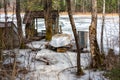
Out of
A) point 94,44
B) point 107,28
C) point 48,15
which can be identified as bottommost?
point 107,28

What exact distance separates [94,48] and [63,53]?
3.14m

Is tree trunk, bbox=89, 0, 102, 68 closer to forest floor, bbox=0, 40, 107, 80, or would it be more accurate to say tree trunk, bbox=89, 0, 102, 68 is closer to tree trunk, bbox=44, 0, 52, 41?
forest floor, bbox=0, 40, 107, 80

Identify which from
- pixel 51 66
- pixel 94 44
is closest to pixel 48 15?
pixel 51 66

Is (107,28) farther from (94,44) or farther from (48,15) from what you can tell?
(94,44)

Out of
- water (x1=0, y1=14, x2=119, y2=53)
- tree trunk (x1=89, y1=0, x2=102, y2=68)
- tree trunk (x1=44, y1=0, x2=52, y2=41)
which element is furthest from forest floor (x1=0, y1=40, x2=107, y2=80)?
tree trunk (x1=44, y1=0, x2=52, y2=41)

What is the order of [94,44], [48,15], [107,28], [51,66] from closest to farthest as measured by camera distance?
1. [94,44]
2. [51,66]
3. [48,15]
4. [107,28]

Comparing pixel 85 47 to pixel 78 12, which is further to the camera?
pixel 78 12

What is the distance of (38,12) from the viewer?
17.1 m

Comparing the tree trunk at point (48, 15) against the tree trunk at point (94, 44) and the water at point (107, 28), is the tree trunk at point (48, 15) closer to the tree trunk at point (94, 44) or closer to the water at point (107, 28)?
the water at point (107, 28)

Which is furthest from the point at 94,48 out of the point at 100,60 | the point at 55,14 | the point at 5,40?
the point at 55,14

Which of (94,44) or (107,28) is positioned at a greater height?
(94,44)

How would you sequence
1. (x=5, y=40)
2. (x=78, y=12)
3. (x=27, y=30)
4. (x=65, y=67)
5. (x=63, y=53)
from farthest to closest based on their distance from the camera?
1. (x=78, y=12)
2. (x=27, y=30)
3. (x=63, y=53)
4. (x=65, y=67)
5. (x=5, y=40)

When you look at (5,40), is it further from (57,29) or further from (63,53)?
(57,29)

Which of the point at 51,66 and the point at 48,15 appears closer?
the point at 51,66
